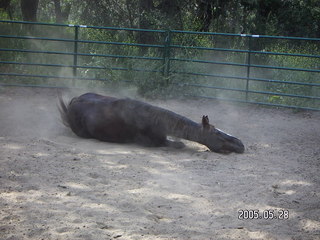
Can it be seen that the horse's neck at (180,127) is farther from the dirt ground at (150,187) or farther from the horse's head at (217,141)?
the dirt ground at (150,187)

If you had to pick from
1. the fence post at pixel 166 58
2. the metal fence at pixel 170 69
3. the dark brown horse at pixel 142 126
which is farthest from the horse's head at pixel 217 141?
the fence post at pixel 166 58

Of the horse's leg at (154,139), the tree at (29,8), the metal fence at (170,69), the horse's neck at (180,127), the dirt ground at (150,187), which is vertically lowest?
the dirt ground at (150,187)

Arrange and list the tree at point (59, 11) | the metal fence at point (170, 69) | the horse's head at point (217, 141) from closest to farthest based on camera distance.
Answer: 1. the horse's head at point (217, 141)
2. the metal fence at point (170, 69)
3. the tree at point (59, 11)

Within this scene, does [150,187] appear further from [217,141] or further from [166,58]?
[166,58]

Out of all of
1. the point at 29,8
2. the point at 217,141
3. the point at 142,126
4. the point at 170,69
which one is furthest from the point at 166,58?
the point at 29,8

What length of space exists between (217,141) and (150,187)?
204 cm

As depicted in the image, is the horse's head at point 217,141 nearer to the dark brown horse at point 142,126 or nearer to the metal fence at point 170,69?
the dark brown horse at point 142,126

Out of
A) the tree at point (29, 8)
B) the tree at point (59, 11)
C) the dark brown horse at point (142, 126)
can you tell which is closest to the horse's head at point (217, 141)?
the dark brown horse at point (142, 126)

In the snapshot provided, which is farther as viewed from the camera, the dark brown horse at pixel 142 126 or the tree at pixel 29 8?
the tree at pixel 29 8

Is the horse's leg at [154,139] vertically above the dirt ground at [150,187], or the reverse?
the horse's leg at [154,139]

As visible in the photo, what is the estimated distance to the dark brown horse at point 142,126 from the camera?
7086 mm

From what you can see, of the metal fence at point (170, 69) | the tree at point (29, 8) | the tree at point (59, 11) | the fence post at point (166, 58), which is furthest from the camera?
the tree at point (59, 11)

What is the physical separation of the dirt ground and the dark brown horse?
169 mm

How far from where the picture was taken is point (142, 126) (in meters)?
7.23
